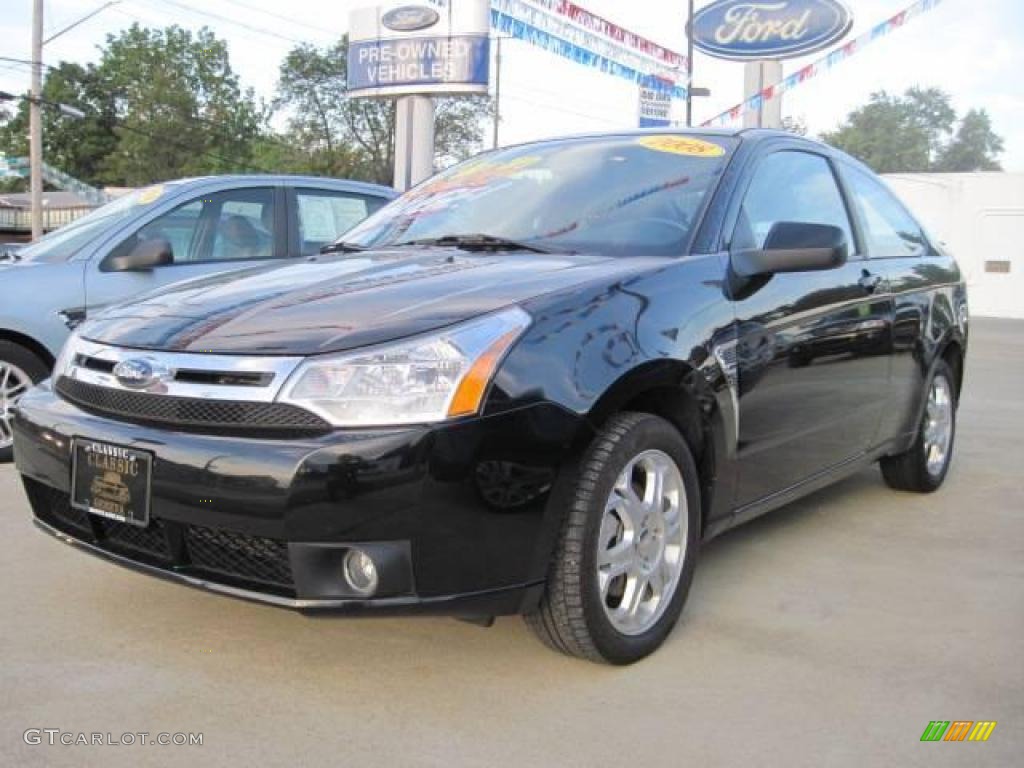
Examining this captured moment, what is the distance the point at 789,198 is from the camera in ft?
12.4

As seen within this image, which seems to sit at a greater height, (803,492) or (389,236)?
(389,236)

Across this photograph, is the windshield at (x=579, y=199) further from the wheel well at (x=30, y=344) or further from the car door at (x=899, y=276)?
the wheel well at (x=30, y=344)

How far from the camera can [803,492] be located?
375 centimetres

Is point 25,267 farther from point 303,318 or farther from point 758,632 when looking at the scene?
point 758,632

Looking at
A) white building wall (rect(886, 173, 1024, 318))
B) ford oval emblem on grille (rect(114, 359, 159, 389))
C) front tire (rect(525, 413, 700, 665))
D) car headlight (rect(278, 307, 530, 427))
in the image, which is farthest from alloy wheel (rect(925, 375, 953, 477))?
white building wall (rect(886, 173, 1024, 318))

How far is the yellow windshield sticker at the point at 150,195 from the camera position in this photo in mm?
5719

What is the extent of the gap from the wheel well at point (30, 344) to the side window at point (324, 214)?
5.23 feet

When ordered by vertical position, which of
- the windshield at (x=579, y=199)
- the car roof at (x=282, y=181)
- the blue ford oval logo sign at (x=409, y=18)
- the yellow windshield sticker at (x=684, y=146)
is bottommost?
the windshield at (x=579, y=199)

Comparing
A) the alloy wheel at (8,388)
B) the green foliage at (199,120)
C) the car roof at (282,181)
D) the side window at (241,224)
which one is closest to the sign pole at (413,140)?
the car roof at (282,181)

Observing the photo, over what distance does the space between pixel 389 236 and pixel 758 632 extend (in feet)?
6.27

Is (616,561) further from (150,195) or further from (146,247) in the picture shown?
(150,195)

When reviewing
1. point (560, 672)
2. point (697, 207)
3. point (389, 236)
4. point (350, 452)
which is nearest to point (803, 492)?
point (697, 207)

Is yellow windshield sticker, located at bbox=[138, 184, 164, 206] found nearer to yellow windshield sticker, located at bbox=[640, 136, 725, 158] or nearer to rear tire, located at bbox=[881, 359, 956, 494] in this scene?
yellow windshield sticker, located at bbox=[640, 136, 725, 158]

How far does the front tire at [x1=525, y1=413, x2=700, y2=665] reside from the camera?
8.45 feet
